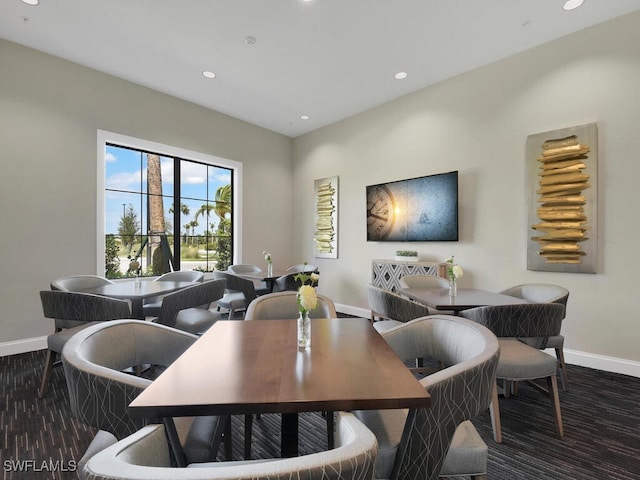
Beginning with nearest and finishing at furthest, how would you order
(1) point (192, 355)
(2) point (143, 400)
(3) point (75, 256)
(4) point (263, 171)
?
(2) point (143, 400) < (1) point (192, 355) < (3) point (75, 256) < (4) point (263, 171)

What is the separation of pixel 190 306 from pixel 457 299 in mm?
2363

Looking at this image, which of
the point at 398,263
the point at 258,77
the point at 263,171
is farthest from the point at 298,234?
the point at 258,77

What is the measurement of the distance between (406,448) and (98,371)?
1.12 m

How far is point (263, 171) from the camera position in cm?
600

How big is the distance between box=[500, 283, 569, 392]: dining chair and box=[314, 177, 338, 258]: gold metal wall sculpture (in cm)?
311

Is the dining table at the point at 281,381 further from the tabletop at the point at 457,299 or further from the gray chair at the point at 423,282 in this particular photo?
the gray chair at the point at 423,282

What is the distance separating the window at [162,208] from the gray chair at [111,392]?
267 centimetres

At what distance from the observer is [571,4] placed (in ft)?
9.36

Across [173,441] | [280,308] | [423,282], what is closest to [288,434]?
[173,441]

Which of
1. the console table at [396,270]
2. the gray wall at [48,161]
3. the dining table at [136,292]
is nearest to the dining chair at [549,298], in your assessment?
the console table at [396,270]

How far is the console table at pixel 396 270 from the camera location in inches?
161

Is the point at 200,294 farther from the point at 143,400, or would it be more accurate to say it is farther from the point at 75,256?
the point at 75,256

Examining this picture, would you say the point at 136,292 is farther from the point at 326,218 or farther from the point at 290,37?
the point at 326,218

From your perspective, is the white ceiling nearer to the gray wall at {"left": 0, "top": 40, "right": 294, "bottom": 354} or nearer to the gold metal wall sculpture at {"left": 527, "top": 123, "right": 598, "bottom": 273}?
the gray wall at {"left": 0, "top": 40, "right": 294, "bottom": 354}
